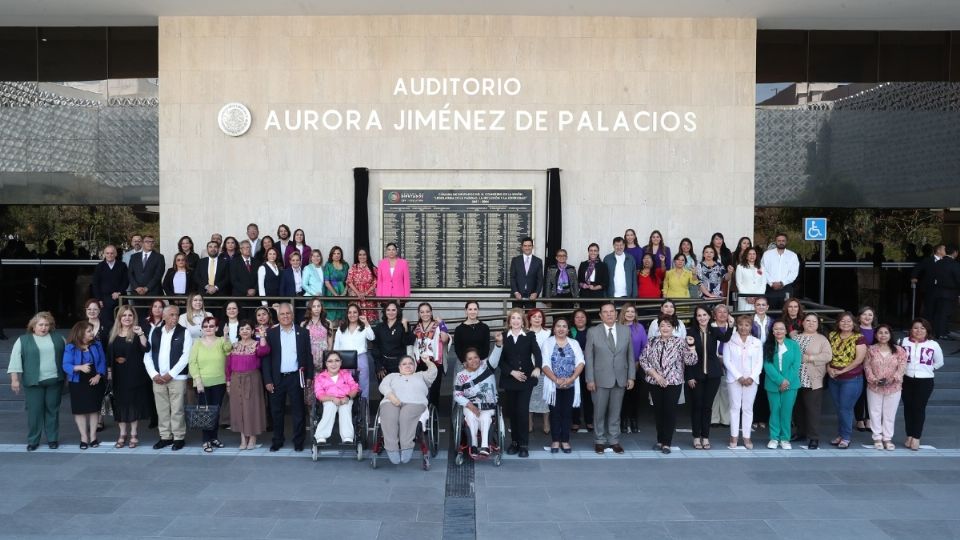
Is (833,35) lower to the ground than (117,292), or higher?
higher

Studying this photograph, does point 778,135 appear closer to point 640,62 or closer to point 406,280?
point 640,62

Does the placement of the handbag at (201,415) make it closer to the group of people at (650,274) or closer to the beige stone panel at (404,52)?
the group of people at (650,274)

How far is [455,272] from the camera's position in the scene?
12.8 meters

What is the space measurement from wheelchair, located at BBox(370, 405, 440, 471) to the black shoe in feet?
7.55

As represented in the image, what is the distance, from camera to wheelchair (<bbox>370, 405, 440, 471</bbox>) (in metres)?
8.14

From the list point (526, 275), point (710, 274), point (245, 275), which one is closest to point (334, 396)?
point (245, 275)

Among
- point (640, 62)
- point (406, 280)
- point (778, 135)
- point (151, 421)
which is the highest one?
point (640, 62)

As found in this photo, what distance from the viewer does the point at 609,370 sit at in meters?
8.80

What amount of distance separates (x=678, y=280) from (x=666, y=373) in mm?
2674

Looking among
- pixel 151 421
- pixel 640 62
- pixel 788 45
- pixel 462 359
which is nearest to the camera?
pixel 462 359

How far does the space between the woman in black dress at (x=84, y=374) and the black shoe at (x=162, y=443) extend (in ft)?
2.38

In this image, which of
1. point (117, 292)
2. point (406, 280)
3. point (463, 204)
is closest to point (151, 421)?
point (117, 292)

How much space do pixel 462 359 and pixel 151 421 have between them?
157 inches

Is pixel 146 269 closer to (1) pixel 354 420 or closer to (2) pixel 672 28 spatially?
(1) pixel 354 420
